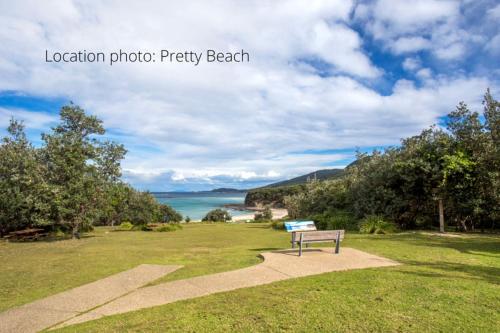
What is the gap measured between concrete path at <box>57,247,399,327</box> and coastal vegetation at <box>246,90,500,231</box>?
25.2ft

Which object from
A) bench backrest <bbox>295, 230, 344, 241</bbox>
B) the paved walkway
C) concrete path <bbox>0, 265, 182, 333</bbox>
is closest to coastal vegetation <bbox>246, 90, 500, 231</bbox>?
bench backrest <bbox>295, 230, 344, 241</bbox>

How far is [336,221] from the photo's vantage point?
18078 millimetres

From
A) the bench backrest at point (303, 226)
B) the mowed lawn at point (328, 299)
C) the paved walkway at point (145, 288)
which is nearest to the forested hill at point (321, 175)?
the bench backrest at point (303, 226)

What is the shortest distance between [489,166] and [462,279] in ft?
36.3

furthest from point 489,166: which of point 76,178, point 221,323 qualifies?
point 76,178

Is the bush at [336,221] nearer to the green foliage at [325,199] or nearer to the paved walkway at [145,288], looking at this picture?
the green foliage at [325,199]

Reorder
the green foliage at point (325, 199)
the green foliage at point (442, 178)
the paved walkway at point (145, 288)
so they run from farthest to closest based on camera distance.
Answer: the green foliage at point (325, 199)
the green foliage at point (442, 178)
the paved walkway at point (145, 288)

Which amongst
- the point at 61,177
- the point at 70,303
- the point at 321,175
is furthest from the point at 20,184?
the point at 321,175

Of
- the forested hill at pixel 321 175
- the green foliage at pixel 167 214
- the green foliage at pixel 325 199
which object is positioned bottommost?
the green foliage at pixel 167 214

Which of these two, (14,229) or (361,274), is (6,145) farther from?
(361,274)

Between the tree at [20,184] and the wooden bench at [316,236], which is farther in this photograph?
the tree at [20,184]

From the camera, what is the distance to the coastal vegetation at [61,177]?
52.3 feet

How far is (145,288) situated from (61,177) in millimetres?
12529

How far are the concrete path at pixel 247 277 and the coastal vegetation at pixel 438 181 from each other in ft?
25.2
